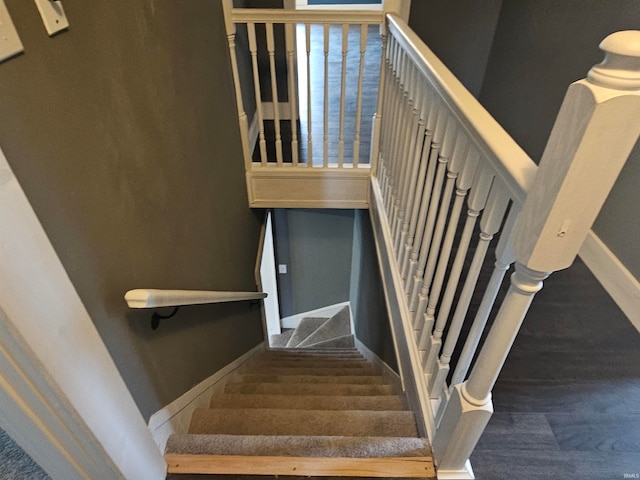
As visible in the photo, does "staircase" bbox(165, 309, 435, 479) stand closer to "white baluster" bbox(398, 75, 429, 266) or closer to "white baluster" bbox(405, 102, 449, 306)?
"white baluster" bbox(405, 102, 449, 306)

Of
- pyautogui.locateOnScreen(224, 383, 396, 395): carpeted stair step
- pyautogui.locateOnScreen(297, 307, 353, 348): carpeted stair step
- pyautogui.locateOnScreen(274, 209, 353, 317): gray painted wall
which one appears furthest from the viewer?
pyautogui.locateOnScreen(297, 307, 353, 348): carpeted stair step

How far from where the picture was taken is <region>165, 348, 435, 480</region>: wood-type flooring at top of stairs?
1292 millimetres

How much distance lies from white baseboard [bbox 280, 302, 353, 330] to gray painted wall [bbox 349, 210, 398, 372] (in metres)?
0.53

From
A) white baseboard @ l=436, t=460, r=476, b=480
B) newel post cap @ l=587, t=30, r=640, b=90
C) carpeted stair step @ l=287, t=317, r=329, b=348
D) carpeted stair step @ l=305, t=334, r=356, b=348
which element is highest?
newel post cap @ l=587, t=30, r=640, b=90

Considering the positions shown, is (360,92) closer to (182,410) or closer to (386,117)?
(386,117)

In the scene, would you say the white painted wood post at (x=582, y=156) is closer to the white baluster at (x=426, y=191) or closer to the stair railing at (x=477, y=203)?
the stair railing at (x=477, y=203)

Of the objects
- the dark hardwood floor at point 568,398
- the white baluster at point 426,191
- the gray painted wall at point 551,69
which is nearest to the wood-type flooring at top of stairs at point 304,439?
the dark hardwood floor at point 568,398

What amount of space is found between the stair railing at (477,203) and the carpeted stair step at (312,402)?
0.19 metres

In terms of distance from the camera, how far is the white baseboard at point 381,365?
88.1 inches

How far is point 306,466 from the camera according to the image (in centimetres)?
129

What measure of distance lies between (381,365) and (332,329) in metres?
2.46

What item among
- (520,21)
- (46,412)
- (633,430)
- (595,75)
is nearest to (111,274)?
(46,412)

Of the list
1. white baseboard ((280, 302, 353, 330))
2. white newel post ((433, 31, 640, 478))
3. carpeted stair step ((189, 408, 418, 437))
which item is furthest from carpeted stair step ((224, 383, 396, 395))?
white baseboard ((280, 302, 353, 330))

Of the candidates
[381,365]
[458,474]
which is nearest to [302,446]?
[458,474]
